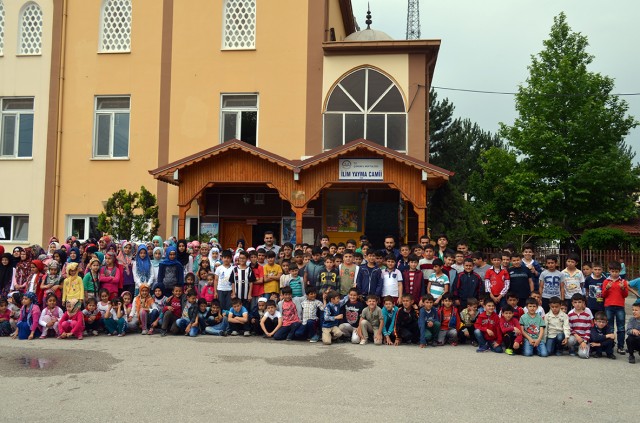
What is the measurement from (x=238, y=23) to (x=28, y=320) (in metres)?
11.7

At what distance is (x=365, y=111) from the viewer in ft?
58.6

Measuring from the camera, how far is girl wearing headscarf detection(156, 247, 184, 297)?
11.4m

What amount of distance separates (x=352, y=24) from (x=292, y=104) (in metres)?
8.46

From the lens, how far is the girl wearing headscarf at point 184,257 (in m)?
12.1

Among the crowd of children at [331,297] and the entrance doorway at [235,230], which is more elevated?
the entrance doorway at [235,230]

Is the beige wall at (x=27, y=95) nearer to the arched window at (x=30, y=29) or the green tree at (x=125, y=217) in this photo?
the arched window at (x=30, y=29)

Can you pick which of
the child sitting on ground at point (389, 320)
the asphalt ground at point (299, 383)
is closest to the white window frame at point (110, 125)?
the asphalt ground at point (299, 383)

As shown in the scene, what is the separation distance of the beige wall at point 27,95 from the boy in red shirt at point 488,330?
596 inches

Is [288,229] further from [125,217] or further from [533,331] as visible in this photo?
[533,331]

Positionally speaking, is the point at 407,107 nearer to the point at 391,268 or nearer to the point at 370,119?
the point at 370,119

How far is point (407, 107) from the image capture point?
17.6m

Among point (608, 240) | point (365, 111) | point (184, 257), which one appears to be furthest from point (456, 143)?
point (184, 257)

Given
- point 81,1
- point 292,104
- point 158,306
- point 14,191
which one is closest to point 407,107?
point 292,104

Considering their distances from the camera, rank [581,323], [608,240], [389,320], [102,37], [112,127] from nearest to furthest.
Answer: [581,323]
[389,320]
[112,127]
[102,37]
[608,240]
